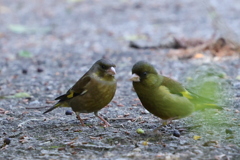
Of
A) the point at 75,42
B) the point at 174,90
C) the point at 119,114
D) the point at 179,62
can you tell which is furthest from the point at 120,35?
the point at 174,90

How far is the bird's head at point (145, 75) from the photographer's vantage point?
4711 mm

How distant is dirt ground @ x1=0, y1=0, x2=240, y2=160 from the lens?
4.45 meters

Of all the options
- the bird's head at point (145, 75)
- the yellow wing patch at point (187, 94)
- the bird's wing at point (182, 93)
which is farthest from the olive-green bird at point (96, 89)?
the yellow wing patch at point (187, 94)

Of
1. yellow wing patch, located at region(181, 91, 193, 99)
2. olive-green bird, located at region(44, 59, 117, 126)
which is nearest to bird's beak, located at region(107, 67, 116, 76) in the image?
olive-green bird, located at region(44, 59, 117, 126)

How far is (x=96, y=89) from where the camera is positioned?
202 inches

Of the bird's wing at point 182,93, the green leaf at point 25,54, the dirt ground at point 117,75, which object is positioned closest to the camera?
the dirt ground at point 117,75

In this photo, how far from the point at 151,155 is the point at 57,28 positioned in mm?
8761

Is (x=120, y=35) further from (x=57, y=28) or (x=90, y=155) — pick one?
(x=90, y=155)

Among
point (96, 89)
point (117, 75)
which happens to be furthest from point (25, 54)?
point (96, 89)

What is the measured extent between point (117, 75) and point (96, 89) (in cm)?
291

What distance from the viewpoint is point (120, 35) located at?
1126 centimetres

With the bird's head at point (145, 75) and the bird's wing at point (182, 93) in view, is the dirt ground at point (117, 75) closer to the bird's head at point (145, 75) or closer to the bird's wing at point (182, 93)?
the bird's wing at point (182, 93)

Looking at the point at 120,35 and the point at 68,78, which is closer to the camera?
the point at 68,78

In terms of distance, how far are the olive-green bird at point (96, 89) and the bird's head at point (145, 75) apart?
43 centimetres
